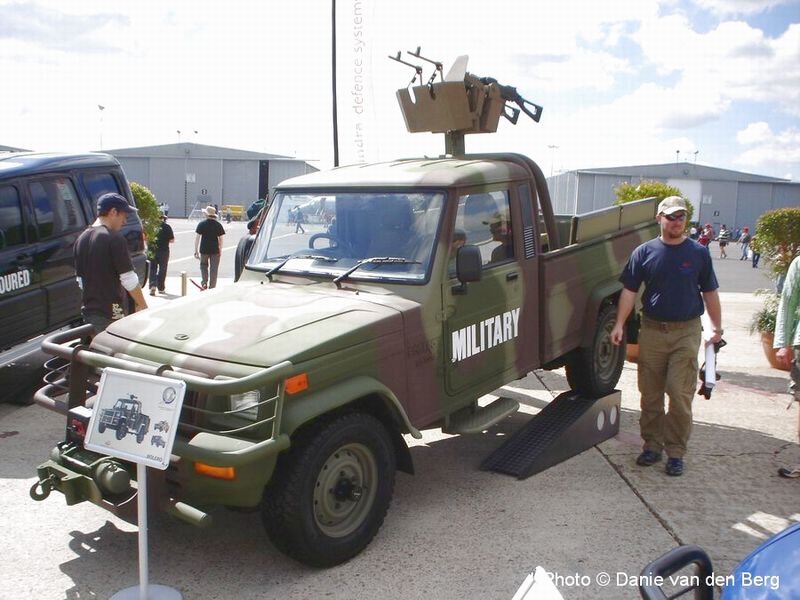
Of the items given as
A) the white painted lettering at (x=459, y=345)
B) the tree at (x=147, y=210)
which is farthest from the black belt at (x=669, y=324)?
the tree at (x=147, y=210)

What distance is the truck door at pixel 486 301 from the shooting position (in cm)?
453

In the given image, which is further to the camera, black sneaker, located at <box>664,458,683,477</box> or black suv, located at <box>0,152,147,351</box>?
black suv, located at <box>0,152,147,351</box>

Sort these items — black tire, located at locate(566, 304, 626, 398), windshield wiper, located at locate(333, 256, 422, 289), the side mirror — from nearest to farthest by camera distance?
the side mirror
windshield wiper, located at locate(333, 256, 422, 289)
black tire, located at locate(566, 304, 626, 398)

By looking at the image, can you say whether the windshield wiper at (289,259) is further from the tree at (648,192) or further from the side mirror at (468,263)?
the tree at (648,192)

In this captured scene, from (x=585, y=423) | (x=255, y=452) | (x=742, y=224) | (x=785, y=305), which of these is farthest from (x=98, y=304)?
(x=742, y=224)

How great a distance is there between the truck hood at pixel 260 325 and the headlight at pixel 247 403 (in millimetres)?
189

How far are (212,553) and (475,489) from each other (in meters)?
1.75

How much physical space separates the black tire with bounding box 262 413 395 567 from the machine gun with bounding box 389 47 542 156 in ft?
10.5

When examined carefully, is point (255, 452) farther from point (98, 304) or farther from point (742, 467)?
point (742, 467)

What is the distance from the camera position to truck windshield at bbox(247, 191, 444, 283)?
4.48 m

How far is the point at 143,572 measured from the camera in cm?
337

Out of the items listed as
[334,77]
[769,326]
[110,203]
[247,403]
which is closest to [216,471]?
[247,403]

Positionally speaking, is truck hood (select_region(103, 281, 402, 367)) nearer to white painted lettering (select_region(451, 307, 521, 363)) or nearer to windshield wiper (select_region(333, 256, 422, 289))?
windshield wiper (select_region(333, 256, 422, 289))

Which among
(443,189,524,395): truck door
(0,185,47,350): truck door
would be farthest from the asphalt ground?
(0,185,47,350): truck door
